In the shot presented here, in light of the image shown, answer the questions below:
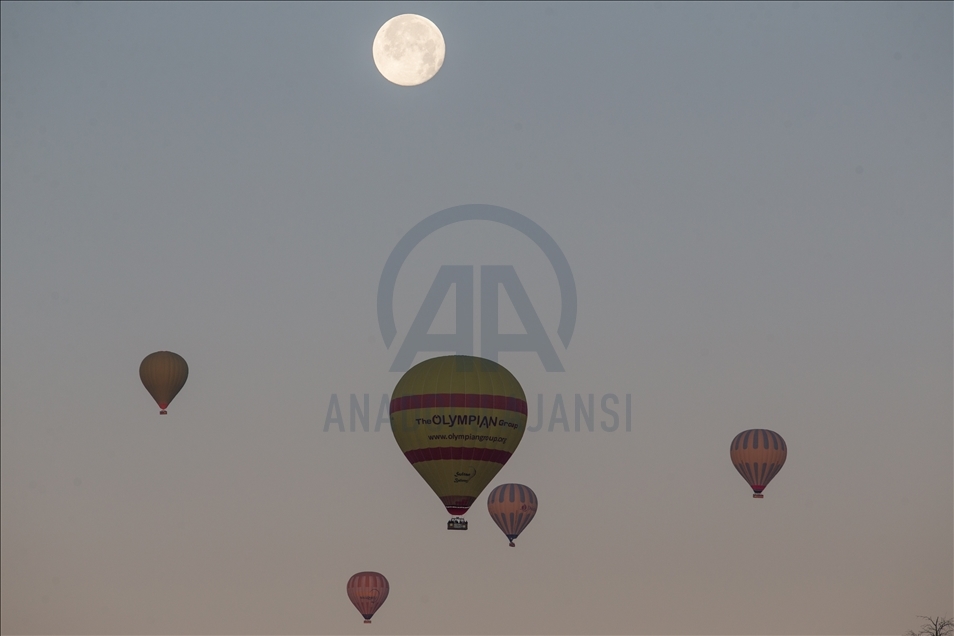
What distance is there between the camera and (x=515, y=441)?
94.0 feet

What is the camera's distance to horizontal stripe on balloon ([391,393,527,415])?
1080 inches

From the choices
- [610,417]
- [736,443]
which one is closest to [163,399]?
[610,417]

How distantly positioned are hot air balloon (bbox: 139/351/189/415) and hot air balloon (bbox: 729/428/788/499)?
18334 millimetres

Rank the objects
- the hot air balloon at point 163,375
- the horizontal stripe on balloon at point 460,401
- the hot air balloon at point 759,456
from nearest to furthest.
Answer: the horizontal stripe on balloon at point 460,401 → the hot air balloon at point 759,456 → the hot air balloon at point 163,375

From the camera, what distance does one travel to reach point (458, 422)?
27.4 metres

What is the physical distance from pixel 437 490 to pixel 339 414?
1086 cm

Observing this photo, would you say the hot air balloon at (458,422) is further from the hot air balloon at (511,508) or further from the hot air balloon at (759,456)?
the hot air balloon at (759,456)

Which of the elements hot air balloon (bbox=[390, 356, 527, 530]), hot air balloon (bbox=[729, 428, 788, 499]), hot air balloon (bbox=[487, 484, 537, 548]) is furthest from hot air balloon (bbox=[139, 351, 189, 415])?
hot air balloon (bbox=[729, 428, 788, 499])

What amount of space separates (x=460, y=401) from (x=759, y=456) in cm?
1175

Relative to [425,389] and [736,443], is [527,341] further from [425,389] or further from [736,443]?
[425,389]

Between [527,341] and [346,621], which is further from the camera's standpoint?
[346,621]

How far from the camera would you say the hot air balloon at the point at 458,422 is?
1083 inches

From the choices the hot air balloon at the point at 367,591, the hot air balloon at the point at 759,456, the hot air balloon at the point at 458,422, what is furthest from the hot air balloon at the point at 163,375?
the hot air balloon at the point at 759,456

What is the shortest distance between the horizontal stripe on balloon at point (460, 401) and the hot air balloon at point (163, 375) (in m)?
11.2
